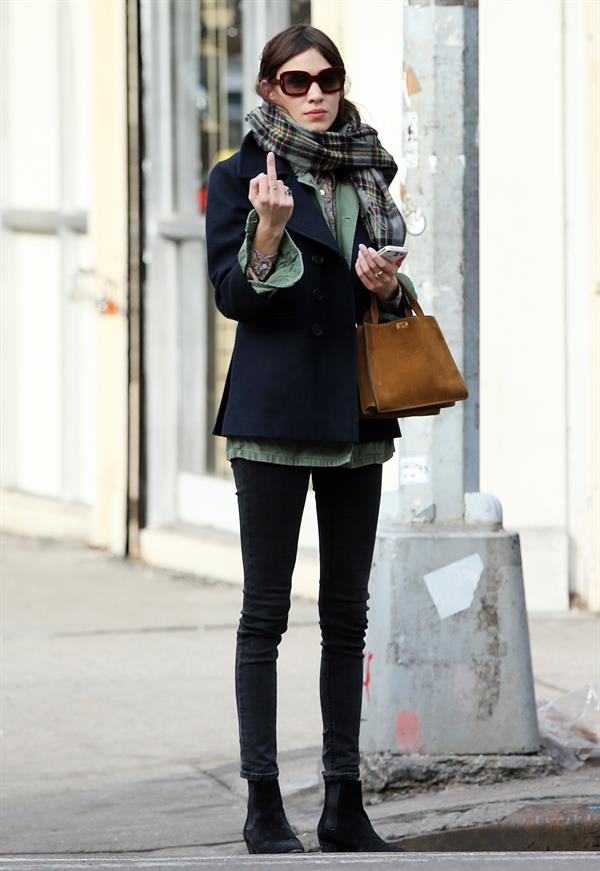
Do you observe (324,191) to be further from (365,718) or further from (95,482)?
(95,482)

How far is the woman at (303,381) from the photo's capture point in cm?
400

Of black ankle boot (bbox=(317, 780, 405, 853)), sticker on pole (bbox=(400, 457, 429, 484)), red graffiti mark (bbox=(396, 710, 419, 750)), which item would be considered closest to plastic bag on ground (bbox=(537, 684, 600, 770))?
red graffiti mark (bbox=(396, 710, 419, 750))

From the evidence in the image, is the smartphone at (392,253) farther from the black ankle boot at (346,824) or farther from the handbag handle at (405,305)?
the black ankle boot at (346,824)

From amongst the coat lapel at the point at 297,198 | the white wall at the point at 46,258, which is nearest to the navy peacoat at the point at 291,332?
the coat lapel at the point at 297,198

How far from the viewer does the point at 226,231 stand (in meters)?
4.05

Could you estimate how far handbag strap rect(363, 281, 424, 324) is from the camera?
4133 millimetres

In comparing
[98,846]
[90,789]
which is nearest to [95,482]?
[90,789]

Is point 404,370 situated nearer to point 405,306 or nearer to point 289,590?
point 405,306

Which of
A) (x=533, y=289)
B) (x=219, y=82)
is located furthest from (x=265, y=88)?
(x=219, y=82)

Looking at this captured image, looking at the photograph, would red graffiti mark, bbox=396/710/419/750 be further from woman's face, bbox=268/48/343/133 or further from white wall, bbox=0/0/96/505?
white wall, bbox=0/0/96/505

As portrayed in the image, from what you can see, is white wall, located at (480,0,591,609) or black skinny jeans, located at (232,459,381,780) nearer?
black skinny jeans, located at (232,459,381,780)

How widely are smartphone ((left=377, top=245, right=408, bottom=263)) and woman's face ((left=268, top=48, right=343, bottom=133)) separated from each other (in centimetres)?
33

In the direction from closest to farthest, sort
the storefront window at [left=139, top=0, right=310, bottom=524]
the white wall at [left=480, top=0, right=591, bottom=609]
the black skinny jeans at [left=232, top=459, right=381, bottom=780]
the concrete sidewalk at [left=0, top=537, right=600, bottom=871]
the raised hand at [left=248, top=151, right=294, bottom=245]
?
the raised hand at [left=248, top=151, right=294, bottom=245]
the black skinny jeans at [left=232, top=459, right=381, bottom=780]
the concrete sidewalk at [left=0, top=537, right=600, bottom=871]
the white wall at [left=480, top=0, right=591, bottom=609]
the storefront window at [left=139, top=0, right=310, bottom=524]

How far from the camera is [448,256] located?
194 inches
